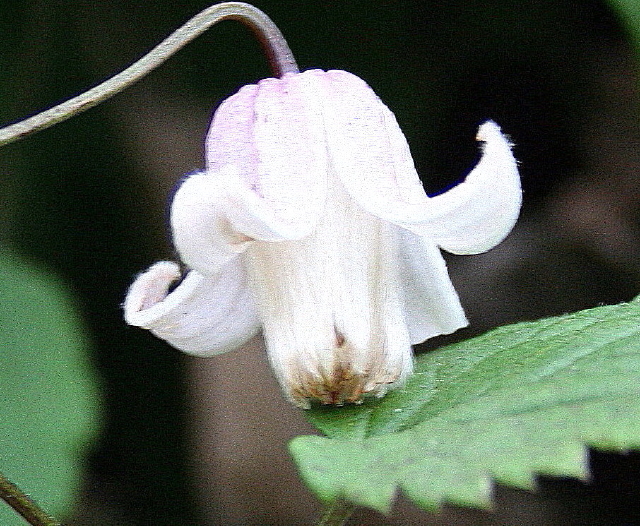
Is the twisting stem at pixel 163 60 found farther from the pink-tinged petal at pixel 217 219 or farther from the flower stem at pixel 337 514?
the flower stem at pixel 337 514

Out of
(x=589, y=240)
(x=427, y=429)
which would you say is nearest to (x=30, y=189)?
(x=589, y=240)

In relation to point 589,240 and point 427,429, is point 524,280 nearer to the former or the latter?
point 589,240

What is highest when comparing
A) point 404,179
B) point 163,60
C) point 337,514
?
point 163,60

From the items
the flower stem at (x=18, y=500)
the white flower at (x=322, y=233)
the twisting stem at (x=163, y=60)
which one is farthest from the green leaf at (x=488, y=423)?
the twisting stem at (x=163, y=60)

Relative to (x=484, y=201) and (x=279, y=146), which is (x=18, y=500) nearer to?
(x=279, y=146)

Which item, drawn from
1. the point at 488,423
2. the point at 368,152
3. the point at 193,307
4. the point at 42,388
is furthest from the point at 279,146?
the point at 42,388

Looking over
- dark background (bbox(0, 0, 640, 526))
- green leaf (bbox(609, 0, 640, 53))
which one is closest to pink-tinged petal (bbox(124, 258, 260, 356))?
green leaf (bbox(609, 0, 640, 53))
